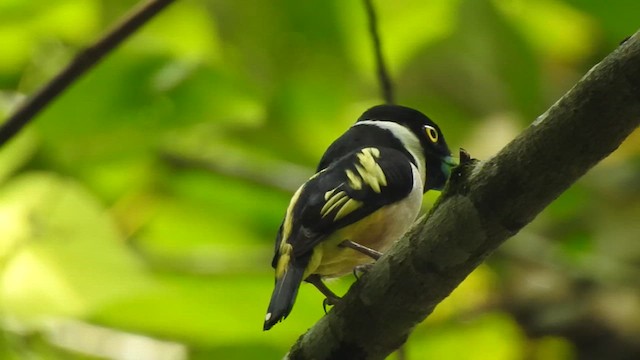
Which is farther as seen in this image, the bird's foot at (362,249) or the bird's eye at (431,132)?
the bird's eye at (431,132)

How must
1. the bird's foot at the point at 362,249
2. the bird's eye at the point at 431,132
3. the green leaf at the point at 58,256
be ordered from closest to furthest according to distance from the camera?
the bird's foot at the point at 362,249 < the bird's eye at the point at 431,132 < the green leaf at the point at 58,256

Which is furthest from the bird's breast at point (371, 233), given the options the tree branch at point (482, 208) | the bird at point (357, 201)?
the tree branch at point (482, 208)

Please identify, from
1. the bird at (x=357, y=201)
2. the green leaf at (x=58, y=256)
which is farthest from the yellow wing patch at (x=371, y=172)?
the green leaf at (x=58, y=256)

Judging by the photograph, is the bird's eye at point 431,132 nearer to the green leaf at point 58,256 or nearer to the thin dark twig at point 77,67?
the thin dark twig at point 77,67

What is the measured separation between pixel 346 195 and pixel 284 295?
0.47ft

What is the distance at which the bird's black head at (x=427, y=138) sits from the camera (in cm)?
150

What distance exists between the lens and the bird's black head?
4.91 feet

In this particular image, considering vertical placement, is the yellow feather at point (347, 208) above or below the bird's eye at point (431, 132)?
below

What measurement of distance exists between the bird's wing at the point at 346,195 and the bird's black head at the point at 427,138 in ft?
0.31

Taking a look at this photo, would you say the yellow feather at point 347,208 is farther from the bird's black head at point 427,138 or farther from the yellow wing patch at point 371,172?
the bird's black head at point 427,138

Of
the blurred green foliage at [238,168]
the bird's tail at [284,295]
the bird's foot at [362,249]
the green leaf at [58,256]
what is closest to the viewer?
the bird's tail at [284,295]

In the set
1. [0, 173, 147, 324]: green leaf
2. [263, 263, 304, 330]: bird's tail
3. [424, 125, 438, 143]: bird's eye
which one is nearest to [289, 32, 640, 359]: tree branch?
[263, 263, 304, 330]: bird's tail

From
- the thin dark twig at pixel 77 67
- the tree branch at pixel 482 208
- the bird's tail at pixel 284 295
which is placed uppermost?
the thin dark twig at pixel 77 67

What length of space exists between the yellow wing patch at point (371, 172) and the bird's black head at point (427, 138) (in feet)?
0.36
